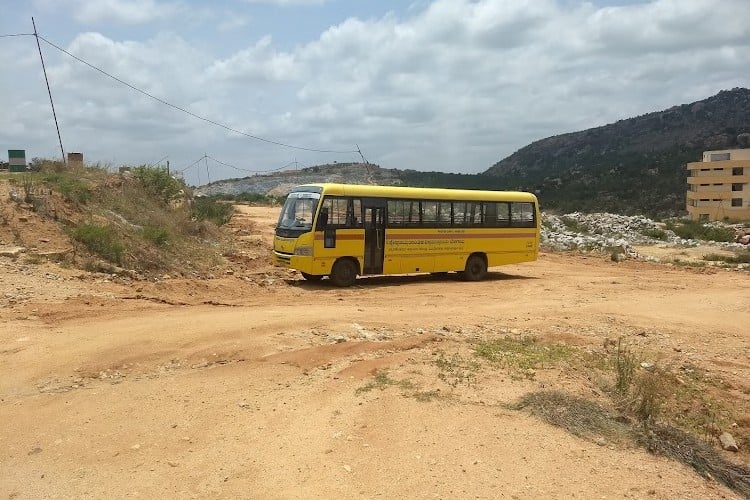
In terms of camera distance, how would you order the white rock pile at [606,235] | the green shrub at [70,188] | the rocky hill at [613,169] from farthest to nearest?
the rocky hill at [613,169] → the white rock pile at [606,235] → the green shrub at [70,188]

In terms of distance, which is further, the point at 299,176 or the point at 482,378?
the point at 299,176

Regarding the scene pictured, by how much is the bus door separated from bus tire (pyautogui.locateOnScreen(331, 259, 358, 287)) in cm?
34

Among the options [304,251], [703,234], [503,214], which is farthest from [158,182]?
[703,234]

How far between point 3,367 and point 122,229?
856 centimetres

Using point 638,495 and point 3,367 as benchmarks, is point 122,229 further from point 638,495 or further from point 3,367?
point 638,495

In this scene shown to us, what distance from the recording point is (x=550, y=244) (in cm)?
2970

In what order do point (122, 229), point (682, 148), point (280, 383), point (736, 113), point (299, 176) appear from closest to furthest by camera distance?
1. point (280, 383)
2. point (122, 229)
3. point (299, 176)
4. point (682, 148)
5. point (736, 113)

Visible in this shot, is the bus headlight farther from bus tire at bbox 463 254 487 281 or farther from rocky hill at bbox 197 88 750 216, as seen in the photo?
rocky hill at bbox 197 88 750 216

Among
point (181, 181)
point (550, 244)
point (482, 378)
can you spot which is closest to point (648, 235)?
point (550, 244)

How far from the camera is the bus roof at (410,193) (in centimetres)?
1495

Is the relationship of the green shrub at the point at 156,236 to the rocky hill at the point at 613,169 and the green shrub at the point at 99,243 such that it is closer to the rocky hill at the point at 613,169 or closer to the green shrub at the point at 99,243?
the green shrub at the point at 99,243

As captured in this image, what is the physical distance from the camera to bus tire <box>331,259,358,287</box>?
49.6 feet

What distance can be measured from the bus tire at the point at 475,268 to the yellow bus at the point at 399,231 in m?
0.03

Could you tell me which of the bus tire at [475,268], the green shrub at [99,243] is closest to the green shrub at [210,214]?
the green shrub at [99,243]
